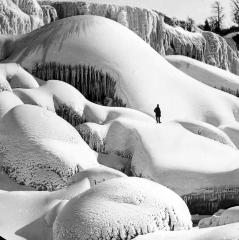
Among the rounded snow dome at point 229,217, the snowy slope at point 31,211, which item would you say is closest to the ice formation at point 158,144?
the snowy slope at point 31,211

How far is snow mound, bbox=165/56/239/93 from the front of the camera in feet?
57.6

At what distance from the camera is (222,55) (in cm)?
2623

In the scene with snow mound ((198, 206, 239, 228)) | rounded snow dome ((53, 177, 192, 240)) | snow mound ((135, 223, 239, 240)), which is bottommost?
snow mound ((198, 206, 239, 228))

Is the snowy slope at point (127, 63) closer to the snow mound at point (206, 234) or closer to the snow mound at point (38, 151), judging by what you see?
the snow mound at point (38, 151)

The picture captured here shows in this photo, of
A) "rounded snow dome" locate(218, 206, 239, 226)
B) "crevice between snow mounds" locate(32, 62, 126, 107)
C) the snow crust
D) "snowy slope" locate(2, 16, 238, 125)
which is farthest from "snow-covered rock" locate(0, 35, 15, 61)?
"rounded snow dome" locate(218, 206, 239, 226)

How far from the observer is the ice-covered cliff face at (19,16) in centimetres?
1858

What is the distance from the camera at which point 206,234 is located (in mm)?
5215

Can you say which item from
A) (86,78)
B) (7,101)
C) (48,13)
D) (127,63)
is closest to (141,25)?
(48,13)

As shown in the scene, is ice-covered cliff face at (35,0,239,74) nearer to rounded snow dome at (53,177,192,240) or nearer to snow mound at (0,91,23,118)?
snow mound at (0,91,23,118)

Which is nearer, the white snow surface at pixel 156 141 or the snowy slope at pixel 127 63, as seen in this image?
the white snow surface at pixel 156 141

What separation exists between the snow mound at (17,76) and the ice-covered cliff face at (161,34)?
765cm

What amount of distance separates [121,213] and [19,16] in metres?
13.6

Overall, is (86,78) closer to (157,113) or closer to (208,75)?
(157,113)

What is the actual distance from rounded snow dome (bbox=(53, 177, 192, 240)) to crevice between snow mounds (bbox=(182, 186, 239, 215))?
2559 millimetres
